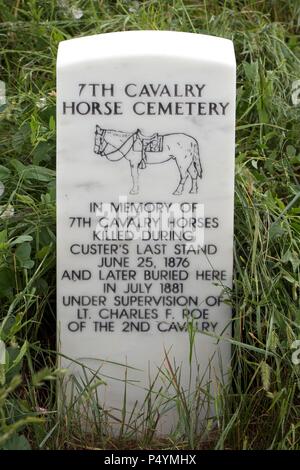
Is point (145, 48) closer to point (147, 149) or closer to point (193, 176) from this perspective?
point (147, 149)

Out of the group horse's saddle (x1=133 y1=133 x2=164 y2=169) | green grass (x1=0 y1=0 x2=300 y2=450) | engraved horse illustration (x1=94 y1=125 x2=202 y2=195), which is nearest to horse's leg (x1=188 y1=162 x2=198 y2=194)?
engraved horse illustration (x1=94 y1=125 x2=202 y2=195)

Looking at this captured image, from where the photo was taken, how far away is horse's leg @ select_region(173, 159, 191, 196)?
9.08 feet

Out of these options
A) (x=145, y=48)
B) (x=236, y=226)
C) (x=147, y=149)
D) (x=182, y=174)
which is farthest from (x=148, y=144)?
(x=236, y=226)

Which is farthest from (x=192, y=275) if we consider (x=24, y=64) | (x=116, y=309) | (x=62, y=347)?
(x=24, y=64)

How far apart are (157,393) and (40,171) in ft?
2.72

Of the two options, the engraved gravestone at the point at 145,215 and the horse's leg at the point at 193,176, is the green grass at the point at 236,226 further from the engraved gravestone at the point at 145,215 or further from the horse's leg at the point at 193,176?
the horse's leg at the point at 193,176

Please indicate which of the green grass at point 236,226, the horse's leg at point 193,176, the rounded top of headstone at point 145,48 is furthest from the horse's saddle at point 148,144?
the green grass at point 236,226

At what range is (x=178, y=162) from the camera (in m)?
2.77

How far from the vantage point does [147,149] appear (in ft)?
9.07

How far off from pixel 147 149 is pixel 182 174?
0.41 feet

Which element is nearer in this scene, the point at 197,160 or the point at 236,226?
the point at 197,160

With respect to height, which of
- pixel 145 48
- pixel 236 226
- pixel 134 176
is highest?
pixel 145 48

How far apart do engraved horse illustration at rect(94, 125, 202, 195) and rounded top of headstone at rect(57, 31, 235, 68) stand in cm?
21

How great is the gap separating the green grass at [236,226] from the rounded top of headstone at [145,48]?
0.95 ft
